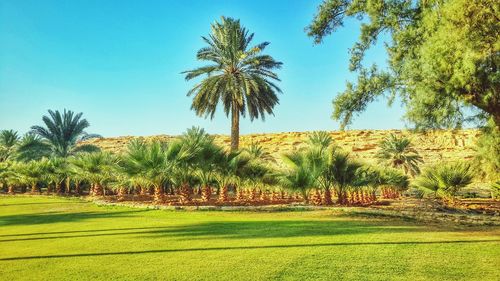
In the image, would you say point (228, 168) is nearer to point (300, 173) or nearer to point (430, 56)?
point (300, 173)

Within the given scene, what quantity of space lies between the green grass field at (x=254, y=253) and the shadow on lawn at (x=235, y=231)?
26mm

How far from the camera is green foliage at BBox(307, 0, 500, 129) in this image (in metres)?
11.6

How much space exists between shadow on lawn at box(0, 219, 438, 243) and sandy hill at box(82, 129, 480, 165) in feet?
172

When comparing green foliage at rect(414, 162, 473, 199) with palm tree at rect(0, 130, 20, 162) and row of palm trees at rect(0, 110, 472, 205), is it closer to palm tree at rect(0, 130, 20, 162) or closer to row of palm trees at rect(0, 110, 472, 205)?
row of palm trees at rect(0, 110, 472, 205)

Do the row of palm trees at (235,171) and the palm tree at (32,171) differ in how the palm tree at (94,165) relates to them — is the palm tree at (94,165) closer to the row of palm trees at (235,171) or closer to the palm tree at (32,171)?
the row of palm trees at (235,171)

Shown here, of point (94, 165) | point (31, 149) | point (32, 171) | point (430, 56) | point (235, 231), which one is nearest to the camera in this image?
point (235, 231)

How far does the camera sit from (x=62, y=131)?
44531mm

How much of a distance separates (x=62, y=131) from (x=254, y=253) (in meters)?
44.4

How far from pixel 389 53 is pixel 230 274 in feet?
46.1

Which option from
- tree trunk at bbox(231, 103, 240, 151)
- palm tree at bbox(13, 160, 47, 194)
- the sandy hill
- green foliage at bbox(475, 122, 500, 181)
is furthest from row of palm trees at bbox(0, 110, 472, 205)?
the sandy hill

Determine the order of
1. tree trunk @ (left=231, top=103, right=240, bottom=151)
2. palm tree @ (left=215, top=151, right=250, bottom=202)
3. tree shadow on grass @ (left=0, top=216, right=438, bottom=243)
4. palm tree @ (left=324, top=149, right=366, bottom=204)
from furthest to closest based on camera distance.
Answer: tree trunk @ (left=231, top=103, right=240, bottom=151) → palm tree @ (left=215, top=151, right=250, bottom=202) → palm tree @ (left=324, top=149, right=366, bottom=204) → tree shadow on grass @ (left=0, top=216, right=438, bottom=243)

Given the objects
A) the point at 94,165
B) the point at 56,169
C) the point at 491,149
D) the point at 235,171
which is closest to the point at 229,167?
the point at 235,171

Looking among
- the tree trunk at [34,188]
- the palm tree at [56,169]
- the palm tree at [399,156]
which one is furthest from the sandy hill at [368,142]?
the palm tree at [56,169]

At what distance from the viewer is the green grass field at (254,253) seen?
217 inches
